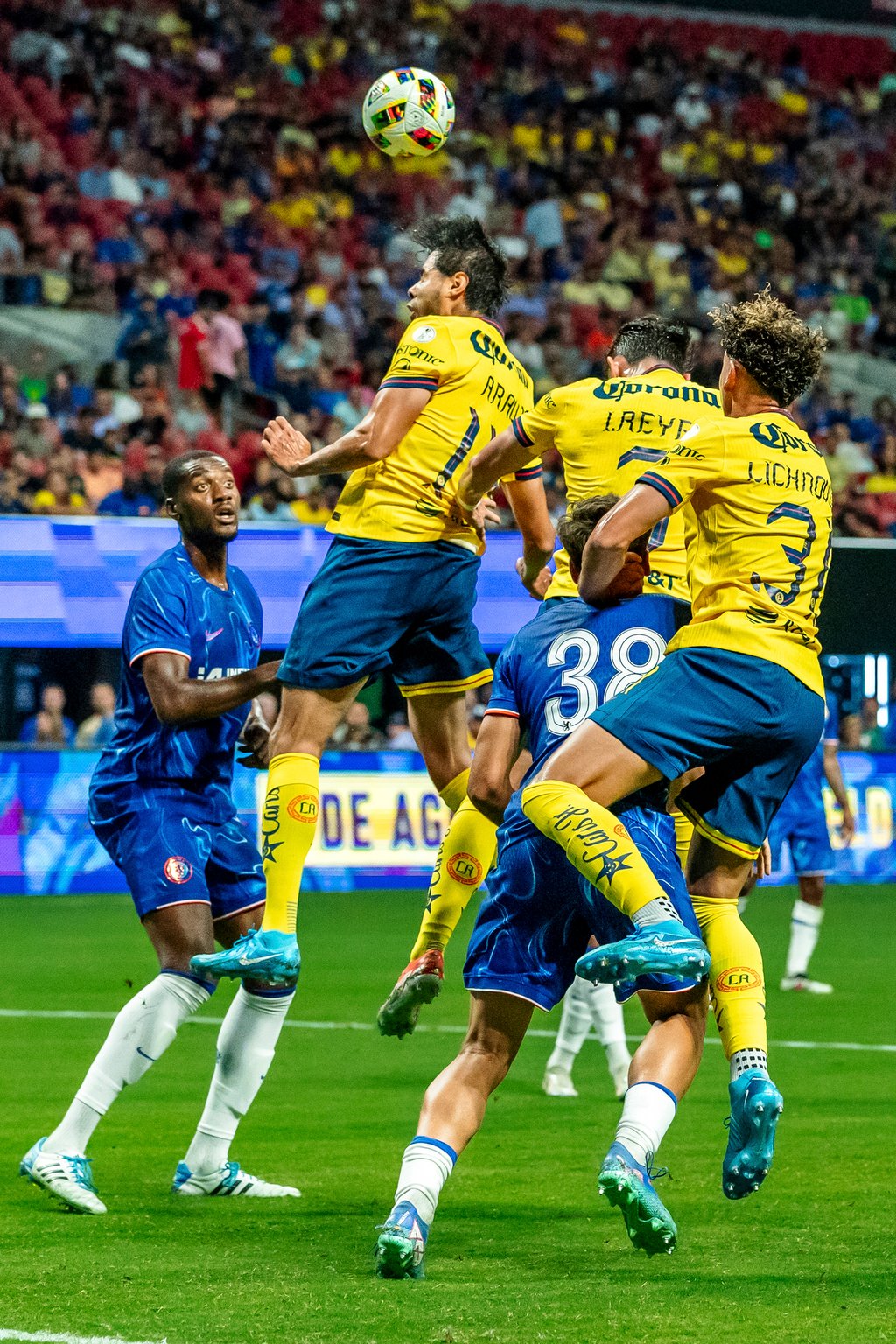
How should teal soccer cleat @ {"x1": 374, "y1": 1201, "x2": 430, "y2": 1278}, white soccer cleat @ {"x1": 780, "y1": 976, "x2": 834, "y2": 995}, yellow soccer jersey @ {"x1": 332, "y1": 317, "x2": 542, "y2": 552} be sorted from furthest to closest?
white soccer cleat @ {"x1": 780, "y1": 976, "x2": 834, "y2": 995} → yellow soccer jersey @ {"x1": 332, "y1": 317, "x2": 542, "y2": 552} → teal soccer cleat @ {"x1": 374, "y1": 1201, "x2": 430, "y2": 1278}

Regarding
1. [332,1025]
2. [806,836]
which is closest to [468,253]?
[332,1025]

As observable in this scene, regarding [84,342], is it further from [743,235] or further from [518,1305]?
[518,1305]

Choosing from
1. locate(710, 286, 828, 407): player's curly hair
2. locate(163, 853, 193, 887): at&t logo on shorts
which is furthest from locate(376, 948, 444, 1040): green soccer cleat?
locate(710, 286, 828, 407): player's curly hair

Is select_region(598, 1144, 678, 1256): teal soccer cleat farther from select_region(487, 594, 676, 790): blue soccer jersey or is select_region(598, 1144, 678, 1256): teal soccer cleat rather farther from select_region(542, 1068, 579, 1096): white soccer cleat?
select_region(542, 1068, 579, 1096): white soccer cleat

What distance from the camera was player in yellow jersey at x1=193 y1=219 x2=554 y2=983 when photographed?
672 centimetres

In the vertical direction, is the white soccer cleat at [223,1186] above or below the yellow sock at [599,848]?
below

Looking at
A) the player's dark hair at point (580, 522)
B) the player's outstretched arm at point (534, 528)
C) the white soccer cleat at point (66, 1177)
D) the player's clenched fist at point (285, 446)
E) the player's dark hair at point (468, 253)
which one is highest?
the player's dark hair at point (468, 253)

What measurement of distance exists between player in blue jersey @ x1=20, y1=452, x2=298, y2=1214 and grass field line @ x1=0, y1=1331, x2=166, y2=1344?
1569 millimetres

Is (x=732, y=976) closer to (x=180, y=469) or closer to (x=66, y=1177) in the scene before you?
(x=66, y=1177)

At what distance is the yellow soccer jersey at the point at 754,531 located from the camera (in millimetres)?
5391

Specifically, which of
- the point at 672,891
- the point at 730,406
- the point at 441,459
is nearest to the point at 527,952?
the point at 672,891

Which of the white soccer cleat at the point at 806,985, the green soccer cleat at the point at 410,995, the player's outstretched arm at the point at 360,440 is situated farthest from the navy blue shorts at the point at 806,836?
the green soccer cleat at the point at 410,995

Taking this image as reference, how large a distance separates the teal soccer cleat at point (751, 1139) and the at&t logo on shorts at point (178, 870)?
204 cm

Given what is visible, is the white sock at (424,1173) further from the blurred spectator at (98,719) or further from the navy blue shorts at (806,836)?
the blurred spectator at (98,719)
